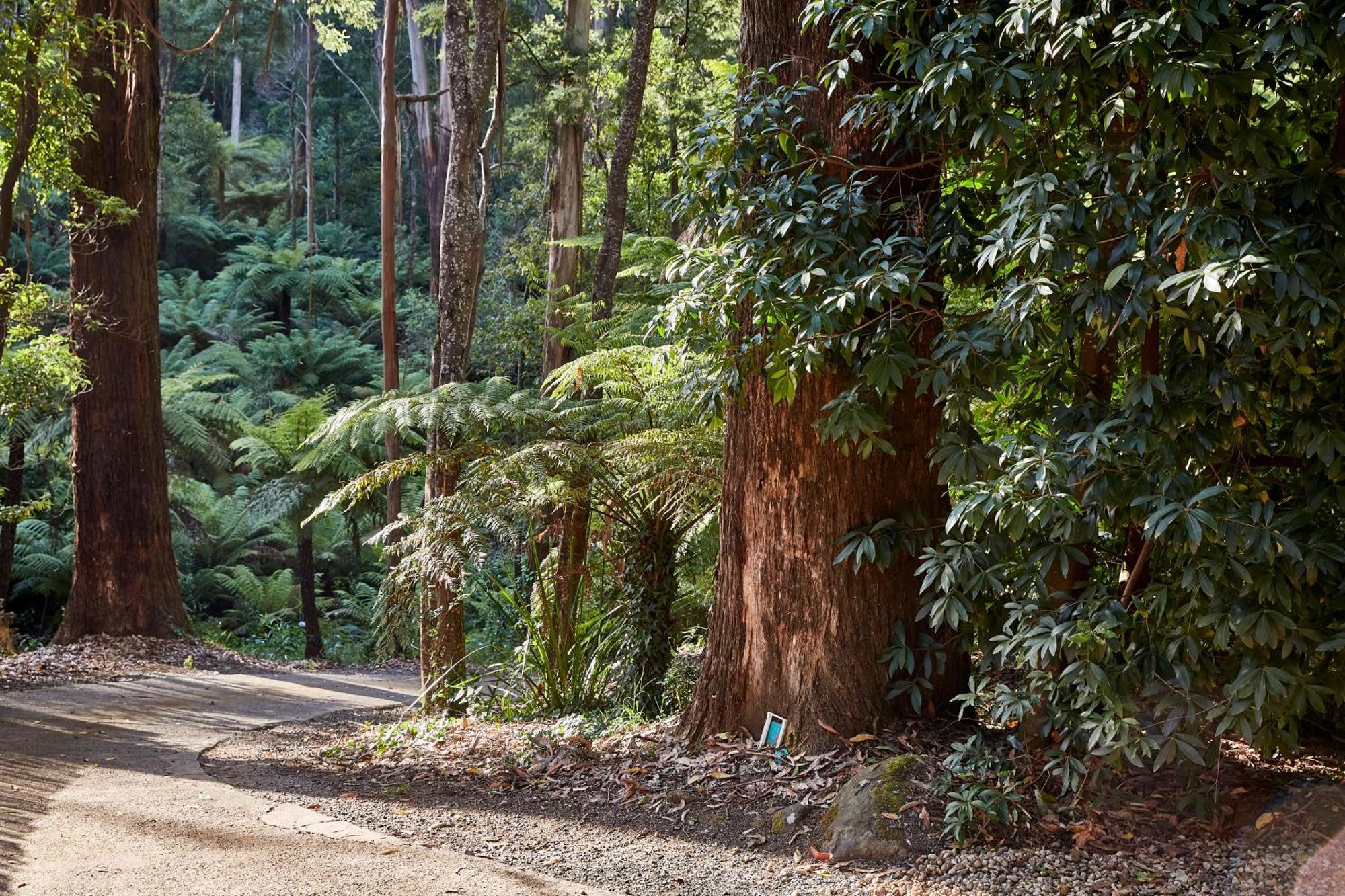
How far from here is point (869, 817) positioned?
11.5ft

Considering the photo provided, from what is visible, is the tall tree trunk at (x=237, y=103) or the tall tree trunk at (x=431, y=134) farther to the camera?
the tall tree trunk at (x=237, y=103)

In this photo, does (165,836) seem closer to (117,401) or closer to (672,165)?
(672,165)

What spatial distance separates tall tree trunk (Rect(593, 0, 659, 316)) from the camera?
1100 centimetres

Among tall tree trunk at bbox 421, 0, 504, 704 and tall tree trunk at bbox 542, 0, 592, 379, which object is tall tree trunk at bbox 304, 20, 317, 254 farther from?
tall tree trunk at bbox 421, 0, 504, 704

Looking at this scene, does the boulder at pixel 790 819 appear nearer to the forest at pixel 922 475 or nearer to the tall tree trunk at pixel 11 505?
the forest at pixel 922 475

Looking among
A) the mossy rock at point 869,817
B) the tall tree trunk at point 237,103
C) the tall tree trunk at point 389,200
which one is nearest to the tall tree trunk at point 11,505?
the tall tree trunk at point 389,200

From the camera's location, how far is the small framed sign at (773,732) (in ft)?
14.0

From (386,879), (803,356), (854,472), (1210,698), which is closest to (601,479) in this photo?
(854,472)

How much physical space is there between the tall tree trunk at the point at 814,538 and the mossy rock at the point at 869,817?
494 mm

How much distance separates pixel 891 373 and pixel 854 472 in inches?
28.4

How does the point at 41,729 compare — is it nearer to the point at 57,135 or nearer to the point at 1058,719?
the point at 57,135

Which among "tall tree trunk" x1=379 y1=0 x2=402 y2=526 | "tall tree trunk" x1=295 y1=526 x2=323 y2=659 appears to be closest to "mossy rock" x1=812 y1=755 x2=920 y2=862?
"tall tree trunk" x1=379 y1=0 x2=402 y2=526

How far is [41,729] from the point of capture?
19.0 feet

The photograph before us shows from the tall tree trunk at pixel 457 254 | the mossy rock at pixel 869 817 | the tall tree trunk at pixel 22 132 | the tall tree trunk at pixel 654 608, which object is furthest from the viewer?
the tall tree trunk at pixel 457 254
